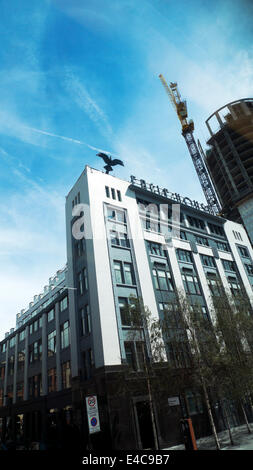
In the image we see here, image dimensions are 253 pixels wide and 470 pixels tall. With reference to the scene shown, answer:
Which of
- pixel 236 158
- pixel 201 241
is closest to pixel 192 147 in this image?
pixel 236 158

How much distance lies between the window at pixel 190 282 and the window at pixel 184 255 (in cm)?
168

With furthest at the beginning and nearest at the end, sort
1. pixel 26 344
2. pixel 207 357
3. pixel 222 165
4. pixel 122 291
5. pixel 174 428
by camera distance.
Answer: pixel 222 165 → pixel 26 344 → pixel 122 291 → pixel 174 428 → pixel 207 357

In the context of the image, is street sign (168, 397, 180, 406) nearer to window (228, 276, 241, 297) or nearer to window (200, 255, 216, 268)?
window (200, 255, 216, 268)

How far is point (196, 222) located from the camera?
46.7 meters

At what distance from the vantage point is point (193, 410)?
91.3ft

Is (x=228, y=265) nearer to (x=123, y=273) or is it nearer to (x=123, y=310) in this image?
(x=123, y=273)

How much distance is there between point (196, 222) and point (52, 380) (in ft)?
102

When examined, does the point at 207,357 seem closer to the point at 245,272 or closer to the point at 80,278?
the point at 80,278

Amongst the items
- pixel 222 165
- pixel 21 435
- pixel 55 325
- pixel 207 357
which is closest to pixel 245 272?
pixel 207 357

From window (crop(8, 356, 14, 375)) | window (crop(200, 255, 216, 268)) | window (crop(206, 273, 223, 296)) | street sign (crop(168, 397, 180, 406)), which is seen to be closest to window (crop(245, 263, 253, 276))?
window (crop(200, 255, 216, 268))

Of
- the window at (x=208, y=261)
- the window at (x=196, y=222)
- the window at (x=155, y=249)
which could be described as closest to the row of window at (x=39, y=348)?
the window at (x=155, y=249)

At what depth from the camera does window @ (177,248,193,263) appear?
3928 centimetres

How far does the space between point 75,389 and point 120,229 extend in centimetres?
1777

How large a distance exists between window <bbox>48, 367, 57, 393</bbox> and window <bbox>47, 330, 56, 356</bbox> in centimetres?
209
